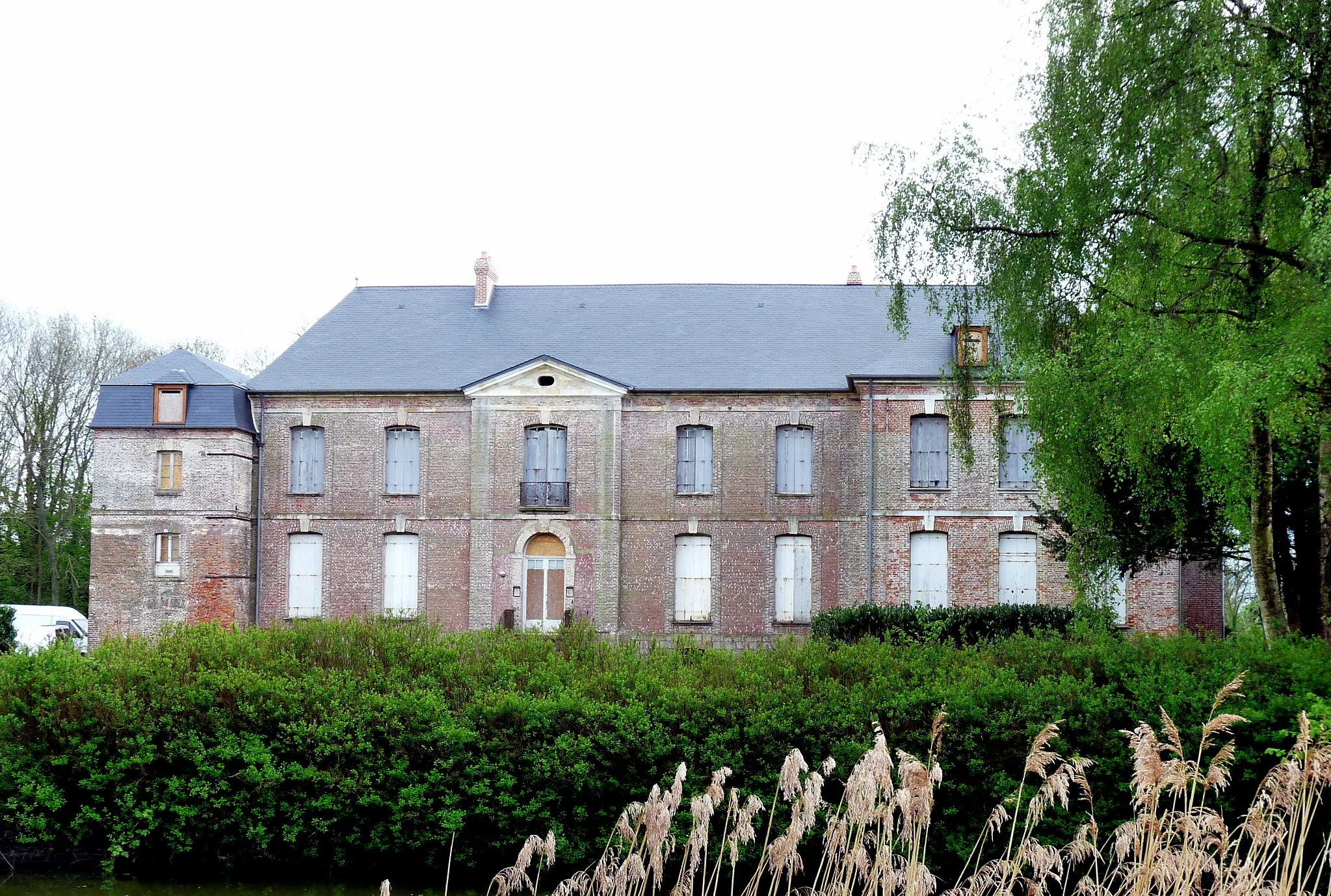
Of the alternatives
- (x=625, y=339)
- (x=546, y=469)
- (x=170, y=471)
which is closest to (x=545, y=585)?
(x=546, y=469)

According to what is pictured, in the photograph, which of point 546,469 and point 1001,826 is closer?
point 1001,826

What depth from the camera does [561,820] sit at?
870 cm

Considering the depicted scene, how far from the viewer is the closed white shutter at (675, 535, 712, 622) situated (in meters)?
25.1

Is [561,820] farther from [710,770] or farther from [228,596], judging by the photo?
[228,596]

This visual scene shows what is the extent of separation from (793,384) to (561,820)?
1739 cm

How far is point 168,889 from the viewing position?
896 cm

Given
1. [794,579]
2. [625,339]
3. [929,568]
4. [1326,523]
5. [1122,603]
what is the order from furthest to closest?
[625,339]
[794,579]
[929,568]
[1122,603]
[1326,523]

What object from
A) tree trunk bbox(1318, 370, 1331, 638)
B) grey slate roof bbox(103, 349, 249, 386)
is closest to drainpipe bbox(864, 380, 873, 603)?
grey slate roof bbox(103, 349, 249, 386)

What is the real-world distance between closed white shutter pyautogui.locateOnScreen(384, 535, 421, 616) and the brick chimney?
6222mm

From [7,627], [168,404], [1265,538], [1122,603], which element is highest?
[168,404]

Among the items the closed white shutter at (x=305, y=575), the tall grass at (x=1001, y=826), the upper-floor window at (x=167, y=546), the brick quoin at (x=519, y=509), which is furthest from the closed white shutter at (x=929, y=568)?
the tall grass at (x=1001, y=826)

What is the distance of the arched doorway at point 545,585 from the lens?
83.0 feet

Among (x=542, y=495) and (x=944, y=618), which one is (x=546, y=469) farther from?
(x=944, y=618)

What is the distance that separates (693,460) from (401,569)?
689 cm
